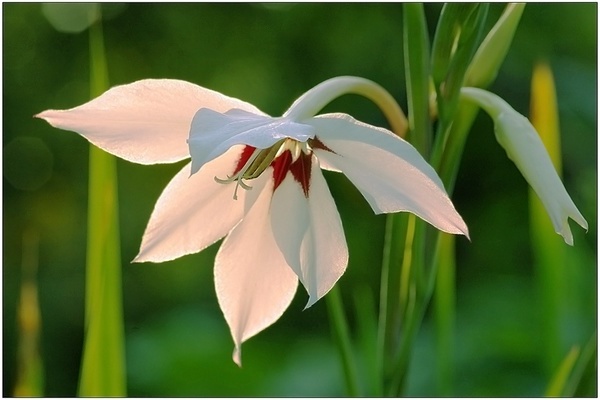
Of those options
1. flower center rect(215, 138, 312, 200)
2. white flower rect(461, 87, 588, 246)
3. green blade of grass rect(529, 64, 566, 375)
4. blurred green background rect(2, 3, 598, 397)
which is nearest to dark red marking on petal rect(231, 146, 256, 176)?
flower center rect(215, 138, 312, 200)

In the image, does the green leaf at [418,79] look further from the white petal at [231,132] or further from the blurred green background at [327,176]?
the blurred green background at [327,176]

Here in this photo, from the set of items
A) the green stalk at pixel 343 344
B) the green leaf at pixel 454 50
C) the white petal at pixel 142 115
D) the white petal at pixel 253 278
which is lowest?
the green stalk at pixel 343 344

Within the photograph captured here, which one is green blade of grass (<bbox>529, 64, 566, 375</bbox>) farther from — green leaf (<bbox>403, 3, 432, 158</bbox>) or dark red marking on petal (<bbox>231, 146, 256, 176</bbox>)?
dark red marking on petal (<bbox>231, 146, 256, 176</bbox>)

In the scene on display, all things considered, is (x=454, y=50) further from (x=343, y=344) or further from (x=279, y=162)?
(x=343, y=344)

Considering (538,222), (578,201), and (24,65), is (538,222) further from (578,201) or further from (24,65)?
(24,65)

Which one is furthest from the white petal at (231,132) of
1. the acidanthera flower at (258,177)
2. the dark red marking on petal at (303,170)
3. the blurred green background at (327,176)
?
the blurred green background at (327,176)

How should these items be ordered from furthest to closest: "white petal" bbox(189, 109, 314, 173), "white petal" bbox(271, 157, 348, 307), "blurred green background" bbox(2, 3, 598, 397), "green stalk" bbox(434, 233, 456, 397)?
1. "blurred green background" bbox(2, 3, 598, 397)
2. "green stalk" bbox(434, 233, 456, 397)
3. "white petal" bbox(271, 157, 348, 307)
4. "white petal" bbox(189, 109, 314, 173)
